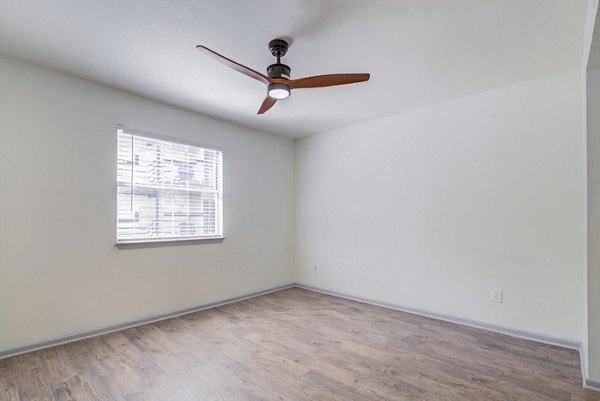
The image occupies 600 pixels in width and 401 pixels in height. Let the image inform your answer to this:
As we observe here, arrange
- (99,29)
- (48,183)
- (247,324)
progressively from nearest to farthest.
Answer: (99,29) < (48,183) < (247,324)

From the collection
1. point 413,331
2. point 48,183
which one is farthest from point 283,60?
point 413,331

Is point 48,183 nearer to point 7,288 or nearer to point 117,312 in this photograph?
point 7,288

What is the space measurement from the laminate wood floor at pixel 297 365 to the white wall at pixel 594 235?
0.93 feet

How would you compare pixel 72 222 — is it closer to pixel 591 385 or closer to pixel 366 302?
pixel 366 302

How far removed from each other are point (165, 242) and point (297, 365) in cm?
204

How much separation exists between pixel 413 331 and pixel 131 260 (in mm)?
3066

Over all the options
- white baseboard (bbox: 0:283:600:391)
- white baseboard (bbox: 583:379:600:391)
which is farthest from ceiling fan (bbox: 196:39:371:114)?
white baseboard (bbox: 0:283:600:391)

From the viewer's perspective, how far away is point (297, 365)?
241 centimetres

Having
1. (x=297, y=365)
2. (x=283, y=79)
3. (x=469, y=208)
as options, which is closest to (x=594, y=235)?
(x=469, y=208)

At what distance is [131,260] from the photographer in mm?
3197

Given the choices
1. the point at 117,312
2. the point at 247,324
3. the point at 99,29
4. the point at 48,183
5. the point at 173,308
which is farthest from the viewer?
the point at 173,308

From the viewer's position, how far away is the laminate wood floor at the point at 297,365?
204 cm

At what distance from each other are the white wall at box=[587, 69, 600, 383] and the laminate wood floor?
0.28 m

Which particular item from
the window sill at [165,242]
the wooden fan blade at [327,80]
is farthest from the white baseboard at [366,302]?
the wooden fan blade at [327,80]
